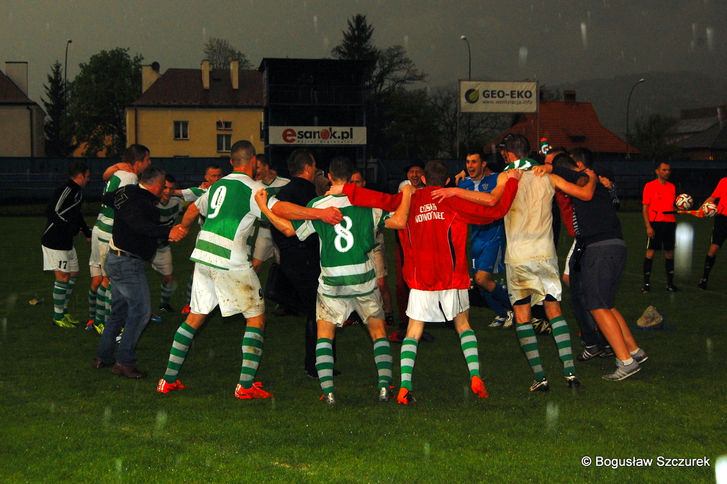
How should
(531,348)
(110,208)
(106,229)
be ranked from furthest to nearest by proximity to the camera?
(106,229) → (110,208) → (531,348)

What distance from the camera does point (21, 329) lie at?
1111 cm

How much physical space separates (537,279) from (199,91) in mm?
69438

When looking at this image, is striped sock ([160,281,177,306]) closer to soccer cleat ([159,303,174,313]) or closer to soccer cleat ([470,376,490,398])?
soccer cleat ([159,303,174,313])

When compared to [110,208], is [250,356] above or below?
below

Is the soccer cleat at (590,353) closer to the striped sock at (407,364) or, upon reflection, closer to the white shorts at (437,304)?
the white shorts at (437,304)

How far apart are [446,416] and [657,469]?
1810 millimetres

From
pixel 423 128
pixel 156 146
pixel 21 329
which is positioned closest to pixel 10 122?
pixel 156 146

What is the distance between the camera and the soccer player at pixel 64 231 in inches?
417

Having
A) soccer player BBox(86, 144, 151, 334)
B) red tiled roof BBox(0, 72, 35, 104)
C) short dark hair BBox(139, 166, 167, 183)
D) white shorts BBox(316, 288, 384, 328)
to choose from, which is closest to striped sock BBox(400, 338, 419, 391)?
white shorts BBox(316, 288, 384, 328)

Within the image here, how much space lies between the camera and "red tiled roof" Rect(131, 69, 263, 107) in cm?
7219

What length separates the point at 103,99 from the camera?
284 ft

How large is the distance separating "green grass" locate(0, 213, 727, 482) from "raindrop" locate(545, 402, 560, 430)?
0.02 meters

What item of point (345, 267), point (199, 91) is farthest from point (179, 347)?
point (199, 91)

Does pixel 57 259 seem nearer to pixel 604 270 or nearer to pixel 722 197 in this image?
pixel 604 270
